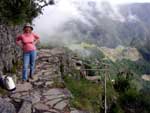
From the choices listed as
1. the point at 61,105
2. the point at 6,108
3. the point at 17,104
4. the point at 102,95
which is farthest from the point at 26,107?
the point at 102,95

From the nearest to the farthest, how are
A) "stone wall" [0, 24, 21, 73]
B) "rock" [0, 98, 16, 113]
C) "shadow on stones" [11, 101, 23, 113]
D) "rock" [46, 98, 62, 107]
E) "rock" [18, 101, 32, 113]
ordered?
"rock" [0, 98, 16, 113] → "rock" [18, 101, 32, 113] → "shadow on stones" [11, 101, 23, 113] → "rock" [46, 98, 62, 107] → "stone wall" [0, 24, 21, 73]

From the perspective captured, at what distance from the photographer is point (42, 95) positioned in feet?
35.3

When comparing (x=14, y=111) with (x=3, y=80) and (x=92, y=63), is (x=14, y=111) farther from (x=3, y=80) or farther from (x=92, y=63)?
(x=92, y=63)

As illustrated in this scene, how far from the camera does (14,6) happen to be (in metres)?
14.0

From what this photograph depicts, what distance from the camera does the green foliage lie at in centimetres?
1137

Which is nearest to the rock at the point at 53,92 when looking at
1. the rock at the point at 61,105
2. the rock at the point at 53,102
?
the rock at the point at 53,102

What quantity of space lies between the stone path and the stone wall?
39.6 inches

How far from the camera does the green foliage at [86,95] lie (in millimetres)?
11370

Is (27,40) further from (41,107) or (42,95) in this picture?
(41,107)

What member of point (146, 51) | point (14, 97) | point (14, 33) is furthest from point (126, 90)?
point (146, 51)

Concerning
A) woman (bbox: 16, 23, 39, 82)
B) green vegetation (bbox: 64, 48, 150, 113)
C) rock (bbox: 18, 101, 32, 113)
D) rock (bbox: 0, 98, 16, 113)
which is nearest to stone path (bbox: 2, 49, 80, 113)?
rock (bbox: 18, 101, 32, 113)

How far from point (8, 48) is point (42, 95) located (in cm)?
328

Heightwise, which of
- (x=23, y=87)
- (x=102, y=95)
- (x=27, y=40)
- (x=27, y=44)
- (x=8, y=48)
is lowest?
(x=102, y=95)

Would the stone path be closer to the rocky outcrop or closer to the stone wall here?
the rocky outcrop
